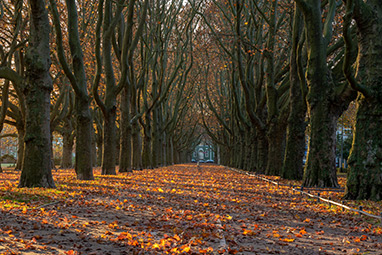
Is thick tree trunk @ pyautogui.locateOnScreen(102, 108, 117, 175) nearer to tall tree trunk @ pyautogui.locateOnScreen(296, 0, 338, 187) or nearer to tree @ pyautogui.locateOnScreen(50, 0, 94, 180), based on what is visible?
tree @ pyautogui.locateOnScreen(50, 0, 94, 180)

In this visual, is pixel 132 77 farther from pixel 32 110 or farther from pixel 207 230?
pixel 207 230

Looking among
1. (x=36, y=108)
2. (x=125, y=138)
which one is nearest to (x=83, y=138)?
(x=36, y=108)

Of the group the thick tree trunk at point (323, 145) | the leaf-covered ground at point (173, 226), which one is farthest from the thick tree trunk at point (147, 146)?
the leaf-covered ground at point (173, 226)

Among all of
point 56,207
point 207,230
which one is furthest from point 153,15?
point 207,230

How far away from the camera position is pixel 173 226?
731cm

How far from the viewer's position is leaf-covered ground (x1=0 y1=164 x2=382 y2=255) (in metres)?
5.64

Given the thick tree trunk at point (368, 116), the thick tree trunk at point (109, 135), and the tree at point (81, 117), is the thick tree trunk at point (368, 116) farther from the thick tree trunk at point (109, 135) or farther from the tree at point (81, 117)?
the thick tree trunk at point (109, 135)

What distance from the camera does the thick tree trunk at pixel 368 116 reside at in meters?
10.9

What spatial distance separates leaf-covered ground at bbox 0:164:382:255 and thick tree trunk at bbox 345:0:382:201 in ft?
4.04

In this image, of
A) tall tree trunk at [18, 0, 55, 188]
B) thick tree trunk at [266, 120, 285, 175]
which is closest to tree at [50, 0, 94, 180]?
tall tree trunk at [18, 0, 55, 188]

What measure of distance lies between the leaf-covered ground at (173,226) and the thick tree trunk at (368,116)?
4.04 feet

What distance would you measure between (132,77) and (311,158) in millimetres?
13734

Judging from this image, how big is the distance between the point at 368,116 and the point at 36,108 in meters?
9.66

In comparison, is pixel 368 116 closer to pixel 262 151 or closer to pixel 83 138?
pixel 83 138
